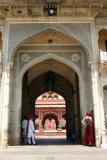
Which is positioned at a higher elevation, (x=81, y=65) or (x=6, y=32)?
(x=6, y=32)

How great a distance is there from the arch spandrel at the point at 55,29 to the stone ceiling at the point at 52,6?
1.76ft

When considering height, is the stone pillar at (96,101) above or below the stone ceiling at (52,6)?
below

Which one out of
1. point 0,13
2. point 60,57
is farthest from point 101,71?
point 0,13

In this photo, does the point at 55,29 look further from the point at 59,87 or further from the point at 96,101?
the point at 59,87

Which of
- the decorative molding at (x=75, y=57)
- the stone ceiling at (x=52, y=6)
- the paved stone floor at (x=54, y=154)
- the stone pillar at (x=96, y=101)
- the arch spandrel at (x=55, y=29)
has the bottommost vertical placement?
the paved stone floor at (x=54, y=154)

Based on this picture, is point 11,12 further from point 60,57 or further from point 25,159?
point 25,159

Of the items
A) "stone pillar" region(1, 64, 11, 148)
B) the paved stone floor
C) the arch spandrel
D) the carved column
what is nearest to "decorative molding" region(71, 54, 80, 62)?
the arch spandrel

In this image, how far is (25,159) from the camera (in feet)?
20.6

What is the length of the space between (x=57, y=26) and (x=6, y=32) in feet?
8.34

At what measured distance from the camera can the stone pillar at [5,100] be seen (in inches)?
426

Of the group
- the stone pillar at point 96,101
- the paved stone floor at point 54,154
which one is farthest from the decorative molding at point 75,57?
the paved stone floor at point 54,154

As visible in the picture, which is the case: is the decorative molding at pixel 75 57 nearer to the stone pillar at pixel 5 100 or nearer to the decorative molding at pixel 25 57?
the decorative molding at pixel 25 57

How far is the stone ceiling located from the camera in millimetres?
11609

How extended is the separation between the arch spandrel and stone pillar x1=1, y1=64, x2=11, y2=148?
137 centimetres
